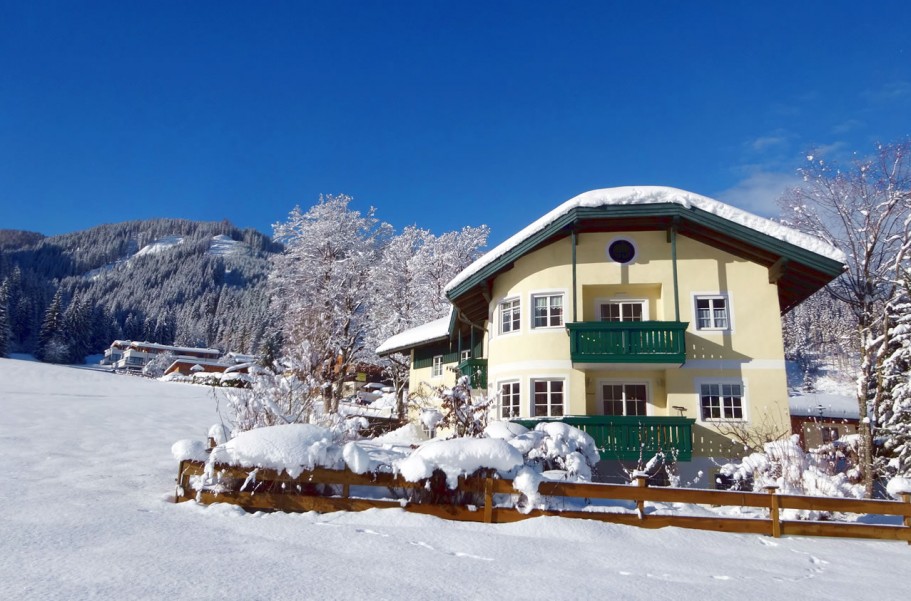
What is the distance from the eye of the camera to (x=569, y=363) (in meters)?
18.0

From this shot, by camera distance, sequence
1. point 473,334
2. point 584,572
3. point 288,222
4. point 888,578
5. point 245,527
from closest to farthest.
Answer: point 584,572 < point 888,578 < point 245,527 < point 473,334 < point 288,222

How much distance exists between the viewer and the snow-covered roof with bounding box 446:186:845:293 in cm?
1685

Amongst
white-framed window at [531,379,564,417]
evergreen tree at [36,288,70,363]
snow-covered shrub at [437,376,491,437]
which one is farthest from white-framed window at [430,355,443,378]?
evergreen tree at [36,288,70,363]

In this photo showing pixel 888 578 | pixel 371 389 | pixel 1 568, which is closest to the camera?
pixel 1 568

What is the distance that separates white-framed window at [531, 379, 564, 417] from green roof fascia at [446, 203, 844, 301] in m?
3.89

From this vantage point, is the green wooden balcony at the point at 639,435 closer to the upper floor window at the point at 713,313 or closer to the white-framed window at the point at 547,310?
the upper floor window at the point at 713,313

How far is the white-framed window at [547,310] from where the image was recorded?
1869cm

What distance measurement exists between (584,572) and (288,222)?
1390 inches

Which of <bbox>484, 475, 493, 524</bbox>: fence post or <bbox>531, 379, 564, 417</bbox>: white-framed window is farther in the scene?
<bbox>531, 379, 564, 417</bbox>: white-framed window

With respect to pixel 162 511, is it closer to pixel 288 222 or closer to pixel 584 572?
pixel 584 572

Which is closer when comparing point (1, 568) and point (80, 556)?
point (1, 568)

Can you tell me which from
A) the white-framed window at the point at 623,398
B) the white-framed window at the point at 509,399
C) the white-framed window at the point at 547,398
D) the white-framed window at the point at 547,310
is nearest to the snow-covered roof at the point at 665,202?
the white-framed window at the point at 547,310

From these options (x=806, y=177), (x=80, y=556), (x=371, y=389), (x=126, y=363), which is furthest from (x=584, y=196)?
(x=126, y=363)

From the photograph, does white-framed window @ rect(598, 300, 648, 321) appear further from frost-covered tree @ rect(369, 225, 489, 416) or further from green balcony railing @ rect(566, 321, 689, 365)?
frost-covered tree @ rect(369, 225, 489, 416)
